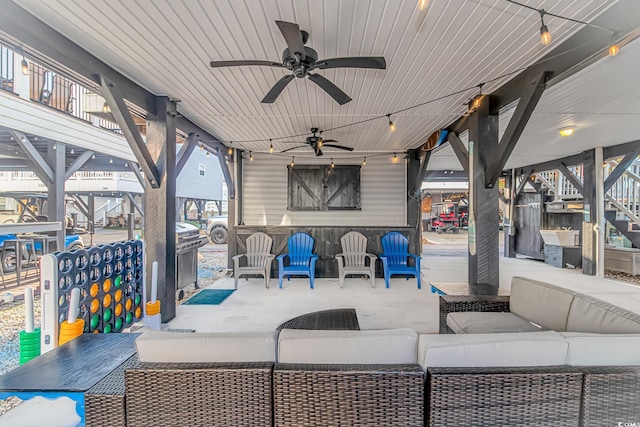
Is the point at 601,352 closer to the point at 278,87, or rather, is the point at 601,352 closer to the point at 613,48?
the point at 613,48

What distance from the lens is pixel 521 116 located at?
8.44ft

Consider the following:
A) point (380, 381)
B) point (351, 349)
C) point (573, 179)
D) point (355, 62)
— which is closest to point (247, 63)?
point (355, 62)

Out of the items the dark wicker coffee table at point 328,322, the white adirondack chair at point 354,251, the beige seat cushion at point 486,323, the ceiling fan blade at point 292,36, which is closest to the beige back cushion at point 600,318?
the beige seat cushion at point 486,323

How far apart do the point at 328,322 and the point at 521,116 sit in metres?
2.57

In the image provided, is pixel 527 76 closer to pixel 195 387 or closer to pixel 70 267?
pixel 195 387

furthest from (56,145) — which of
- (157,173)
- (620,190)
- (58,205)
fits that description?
(620,190)

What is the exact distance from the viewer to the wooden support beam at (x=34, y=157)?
439cm

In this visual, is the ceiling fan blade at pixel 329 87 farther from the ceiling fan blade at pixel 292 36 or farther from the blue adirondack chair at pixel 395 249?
the blue adirondack chair at pixel 395 249

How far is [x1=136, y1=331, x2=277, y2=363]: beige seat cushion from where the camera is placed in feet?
4.03

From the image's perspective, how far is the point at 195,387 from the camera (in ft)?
3.80

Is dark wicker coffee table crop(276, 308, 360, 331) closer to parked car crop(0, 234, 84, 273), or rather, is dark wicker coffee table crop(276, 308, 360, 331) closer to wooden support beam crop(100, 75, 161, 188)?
wooden support beam crop(100, 75, 161, 188)

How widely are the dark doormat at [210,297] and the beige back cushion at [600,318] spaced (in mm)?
4125

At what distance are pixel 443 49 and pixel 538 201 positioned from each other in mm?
8010

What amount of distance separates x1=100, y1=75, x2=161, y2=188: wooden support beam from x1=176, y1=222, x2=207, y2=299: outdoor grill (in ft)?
4.84
